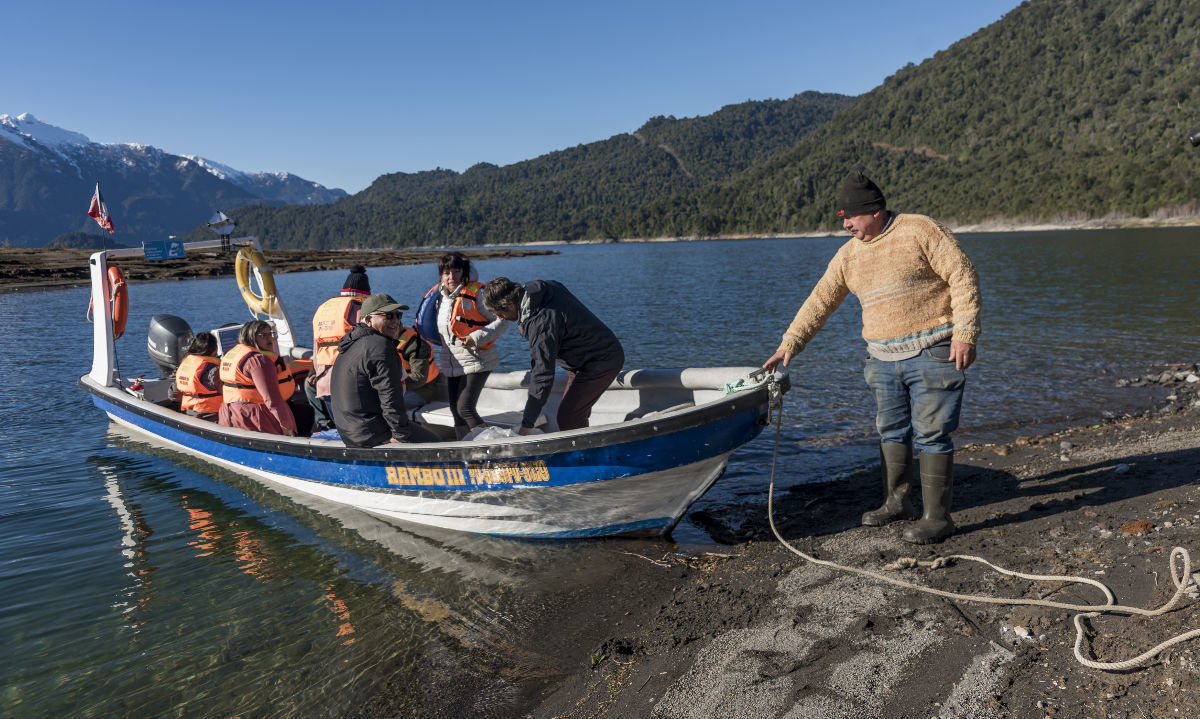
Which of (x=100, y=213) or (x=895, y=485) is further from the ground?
(x=100, y=213)

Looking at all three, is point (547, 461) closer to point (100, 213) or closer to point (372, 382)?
point (372, 382)

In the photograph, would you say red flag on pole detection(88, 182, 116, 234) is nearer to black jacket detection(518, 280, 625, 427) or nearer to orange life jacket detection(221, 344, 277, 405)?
orange life jacket detection(221, 344, 277, 405)

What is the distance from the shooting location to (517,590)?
18.2 ft

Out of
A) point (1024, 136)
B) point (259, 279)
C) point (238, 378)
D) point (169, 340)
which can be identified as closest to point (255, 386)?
point (238, 378)

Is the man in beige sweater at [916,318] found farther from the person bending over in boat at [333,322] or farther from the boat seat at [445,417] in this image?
the person bending over in boat at [333,322]

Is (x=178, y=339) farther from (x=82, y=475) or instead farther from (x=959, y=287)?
(x=959, y=287)

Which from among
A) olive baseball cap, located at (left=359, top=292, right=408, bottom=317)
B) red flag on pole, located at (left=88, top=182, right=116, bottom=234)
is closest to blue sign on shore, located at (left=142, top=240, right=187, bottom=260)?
red flag on pole, located at (left=88, top=182, right=116, bottom=234)

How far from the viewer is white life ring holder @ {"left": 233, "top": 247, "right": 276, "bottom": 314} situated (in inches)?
420

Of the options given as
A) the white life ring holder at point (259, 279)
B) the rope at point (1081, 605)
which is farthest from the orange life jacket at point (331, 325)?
the rope at point (1081, 605)

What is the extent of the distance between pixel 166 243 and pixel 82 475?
137 inches

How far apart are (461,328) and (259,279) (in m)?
6.15

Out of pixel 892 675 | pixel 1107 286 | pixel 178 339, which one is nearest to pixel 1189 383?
pixel 892 675

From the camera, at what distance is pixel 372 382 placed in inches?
229

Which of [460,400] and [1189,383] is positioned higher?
[460,400]
